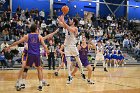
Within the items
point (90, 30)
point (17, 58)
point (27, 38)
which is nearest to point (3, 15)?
point (17, 58)

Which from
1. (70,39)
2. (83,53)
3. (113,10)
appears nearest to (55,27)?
(113,10)

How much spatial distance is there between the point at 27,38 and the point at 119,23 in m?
23.7

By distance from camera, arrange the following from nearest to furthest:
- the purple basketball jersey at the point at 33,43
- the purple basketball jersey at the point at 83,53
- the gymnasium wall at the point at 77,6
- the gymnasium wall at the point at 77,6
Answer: the purple basketball jersey at the point at 33,43, the purple basketball jersey at the point at 83,53, the gymnasium wall at the point at 77,6, the gymnasium wall at the point at 77,6

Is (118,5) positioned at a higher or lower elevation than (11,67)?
higher

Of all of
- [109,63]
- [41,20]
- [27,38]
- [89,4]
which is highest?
[89,4]

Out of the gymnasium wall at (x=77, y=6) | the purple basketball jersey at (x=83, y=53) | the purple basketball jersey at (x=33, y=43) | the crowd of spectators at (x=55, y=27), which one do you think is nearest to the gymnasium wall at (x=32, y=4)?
the gymnasium wall at (x=77, y=6)

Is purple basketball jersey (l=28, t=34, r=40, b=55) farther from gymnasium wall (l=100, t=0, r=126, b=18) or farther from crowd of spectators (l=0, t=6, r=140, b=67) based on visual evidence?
gymnasium wall (l=100, t=0, r=126, b=18)

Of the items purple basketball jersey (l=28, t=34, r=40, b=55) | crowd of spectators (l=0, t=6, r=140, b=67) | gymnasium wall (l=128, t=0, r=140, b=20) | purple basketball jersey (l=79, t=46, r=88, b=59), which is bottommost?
purple basketball jersey (l=79, t=46, r=88, b=59)

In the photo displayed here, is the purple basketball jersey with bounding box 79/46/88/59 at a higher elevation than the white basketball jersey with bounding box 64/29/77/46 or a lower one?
lower

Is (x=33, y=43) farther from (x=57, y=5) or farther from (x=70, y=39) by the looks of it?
(x=57, y=5)

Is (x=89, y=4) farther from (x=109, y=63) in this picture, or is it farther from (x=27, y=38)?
(x=27, y=38)

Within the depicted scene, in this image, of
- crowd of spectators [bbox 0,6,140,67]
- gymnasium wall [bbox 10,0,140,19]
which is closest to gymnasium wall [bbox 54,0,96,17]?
gymnasium wall [bbox 10,0,140,19]

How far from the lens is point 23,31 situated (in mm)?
22344

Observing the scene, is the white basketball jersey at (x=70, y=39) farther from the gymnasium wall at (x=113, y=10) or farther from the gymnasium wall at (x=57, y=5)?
the gymnasium wall at (x=113, y=10)
